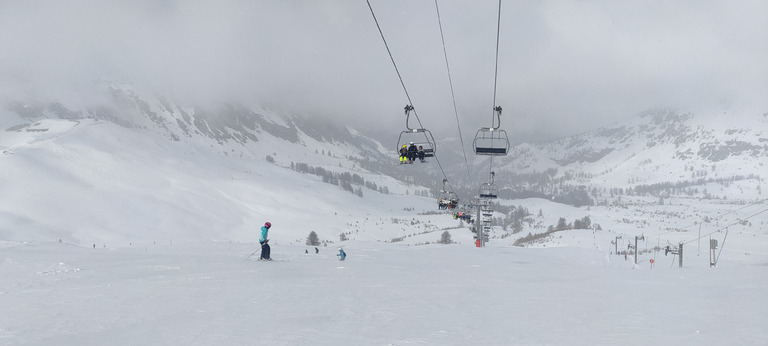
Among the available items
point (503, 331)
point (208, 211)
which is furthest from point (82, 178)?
point (503, 331)

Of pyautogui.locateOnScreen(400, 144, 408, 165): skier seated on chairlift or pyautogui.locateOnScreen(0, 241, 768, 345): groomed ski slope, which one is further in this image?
pyautogui.locateOnScreen(400, 144, 408, 165): skier seated on chairlift

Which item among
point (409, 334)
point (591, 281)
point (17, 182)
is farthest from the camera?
point (17, 182)

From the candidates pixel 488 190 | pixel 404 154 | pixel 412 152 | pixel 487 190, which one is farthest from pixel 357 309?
pixel 487 190

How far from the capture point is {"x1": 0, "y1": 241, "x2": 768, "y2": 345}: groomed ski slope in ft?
23.0

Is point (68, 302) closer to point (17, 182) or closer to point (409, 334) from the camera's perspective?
point (409, 334)

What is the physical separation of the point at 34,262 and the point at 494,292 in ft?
50.0

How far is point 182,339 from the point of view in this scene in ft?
22.0

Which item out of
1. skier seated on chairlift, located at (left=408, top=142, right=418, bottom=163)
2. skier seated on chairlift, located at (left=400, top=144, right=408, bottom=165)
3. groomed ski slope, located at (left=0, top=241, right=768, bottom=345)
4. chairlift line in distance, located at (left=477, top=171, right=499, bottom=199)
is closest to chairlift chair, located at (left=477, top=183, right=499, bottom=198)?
chairlift line in distance, located at (left=477, top=171, right=499, bottom=199)

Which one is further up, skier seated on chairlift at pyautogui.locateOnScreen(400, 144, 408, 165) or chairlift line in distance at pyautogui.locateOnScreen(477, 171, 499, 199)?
skier seated on chairlift at pyautogui.locateOnScreen(400, 144, 408, 165)

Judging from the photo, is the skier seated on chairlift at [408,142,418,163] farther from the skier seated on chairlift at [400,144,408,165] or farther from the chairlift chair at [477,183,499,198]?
the chairlift chair at [477,183,499,198]

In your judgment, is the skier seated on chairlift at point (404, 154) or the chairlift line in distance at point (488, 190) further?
the chairlift line in distance at point (488, 190)

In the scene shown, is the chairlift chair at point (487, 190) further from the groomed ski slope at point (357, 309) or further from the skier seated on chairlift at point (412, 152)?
the groomed ski slope at point (357, 309)

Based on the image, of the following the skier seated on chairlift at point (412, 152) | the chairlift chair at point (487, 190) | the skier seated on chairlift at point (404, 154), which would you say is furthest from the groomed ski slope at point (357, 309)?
the chairlift chair at point (487, 190)

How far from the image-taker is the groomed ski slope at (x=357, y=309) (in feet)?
23.0
